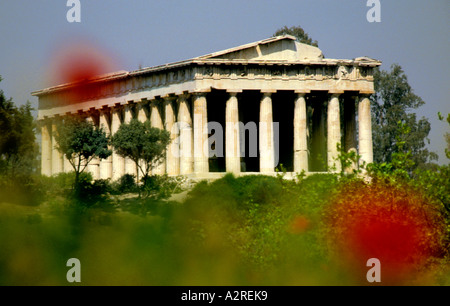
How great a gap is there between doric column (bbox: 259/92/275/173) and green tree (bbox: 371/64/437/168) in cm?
2824

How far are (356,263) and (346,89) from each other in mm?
31145

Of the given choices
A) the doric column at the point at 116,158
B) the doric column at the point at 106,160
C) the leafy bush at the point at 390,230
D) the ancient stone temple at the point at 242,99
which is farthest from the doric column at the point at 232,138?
the leafy bush at the point at 390,230

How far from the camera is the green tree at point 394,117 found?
8281 centimetres

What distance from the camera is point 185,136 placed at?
56781 millimetres

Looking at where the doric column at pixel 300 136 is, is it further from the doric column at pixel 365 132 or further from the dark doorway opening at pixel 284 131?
the dark doorway opening at pixel 284 131

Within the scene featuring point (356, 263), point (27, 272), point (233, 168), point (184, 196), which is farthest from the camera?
point (233, 168)

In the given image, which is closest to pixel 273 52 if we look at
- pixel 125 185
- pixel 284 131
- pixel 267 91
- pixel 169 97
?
pixel 267 91

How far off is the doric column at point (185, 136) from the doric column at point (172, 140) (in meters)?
1.02

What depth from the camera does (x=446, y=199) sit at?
28859mm

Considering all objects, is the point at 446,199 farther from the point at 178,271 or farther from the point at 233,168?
the point at 233,168

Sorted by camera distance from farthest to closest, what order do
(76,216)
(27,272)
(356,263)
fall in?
(76,216), (27,272), (356,263)

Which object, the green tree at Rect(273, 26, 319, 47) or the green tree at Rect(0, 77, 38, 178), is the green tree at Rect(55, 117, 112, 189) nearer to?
the green tree at Rect(0, 77, 38, 178)

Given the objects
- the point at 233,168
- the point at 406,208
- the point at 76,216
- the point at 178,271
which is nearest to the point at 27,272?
the point at 178,271
